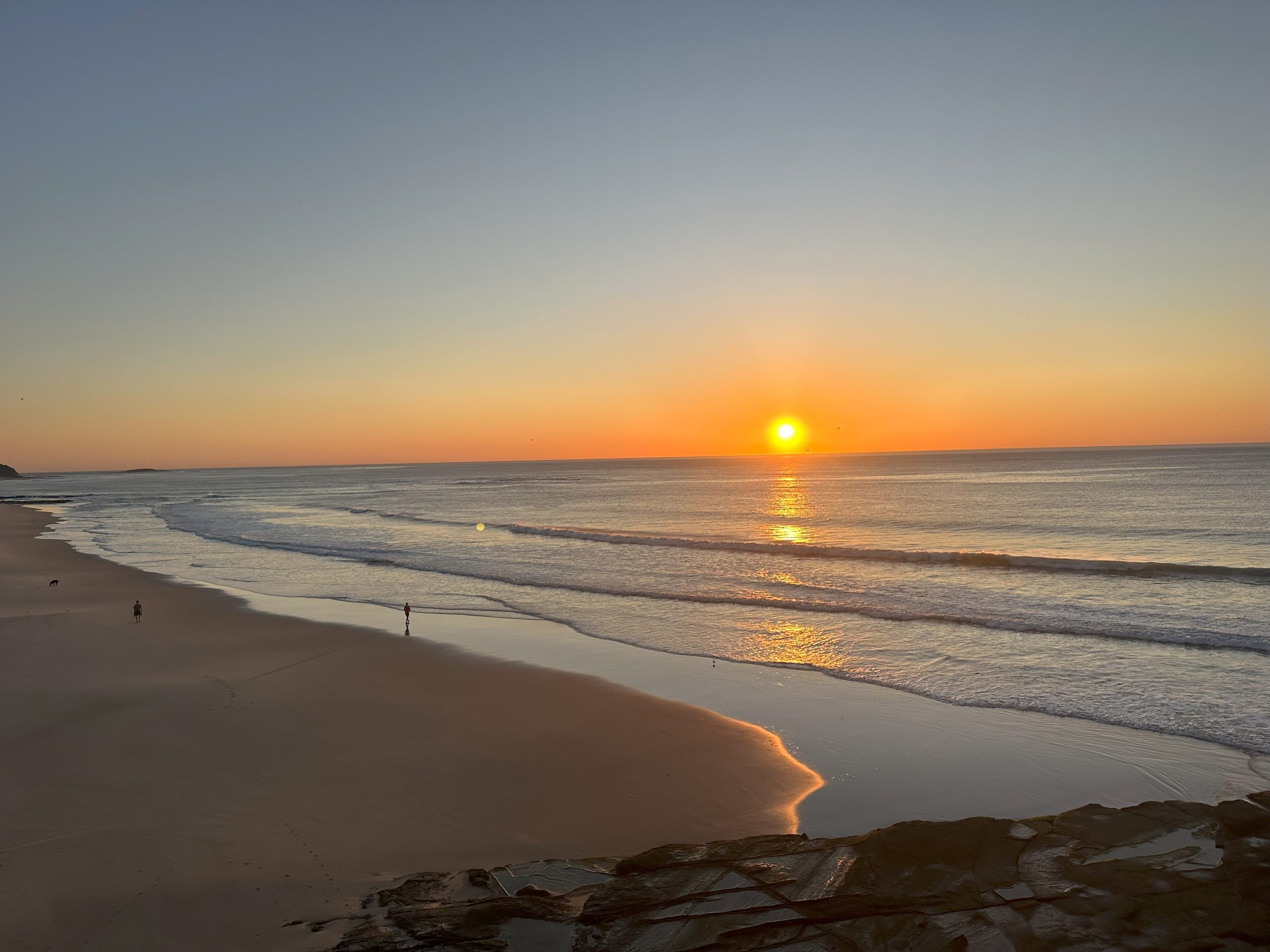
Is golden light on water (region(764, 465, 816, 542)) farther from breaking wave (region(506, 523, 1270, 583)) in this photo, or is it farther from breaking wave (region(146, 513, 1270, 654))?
breaking wave (region(146, 513, 1270, 654))

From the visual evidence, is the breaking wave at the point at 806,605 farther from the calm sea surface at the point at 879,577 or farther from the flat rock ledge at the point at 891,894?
the flat rock ledge at the point at 891,894

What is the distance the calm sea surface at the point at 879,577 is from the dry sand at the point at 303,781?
20.0ft

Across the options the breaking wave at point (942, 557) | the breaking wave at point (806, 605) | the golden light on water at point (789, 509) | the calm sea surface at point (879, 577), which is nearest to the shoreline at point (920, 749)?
the calm sea surface at point (879, 577)

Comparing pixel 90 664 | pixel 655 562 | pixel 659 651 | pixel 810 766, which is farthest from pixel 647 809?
pixel 655 562

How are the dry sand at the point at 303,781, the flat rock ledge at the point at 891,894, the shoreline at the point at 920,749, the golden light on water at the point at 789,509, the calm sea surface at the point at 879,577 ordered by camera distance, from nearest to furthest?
the flat rock ledge at the point at 891,894 < the dry sand at the point at 303,781 < the shoreline at the point at 920,749 < the calm sea surface at the point at 879,577 < the golden light on water at the point at 789,509

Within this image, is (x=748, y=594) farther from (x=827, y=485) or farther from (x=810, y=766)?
(x=827, y=485)

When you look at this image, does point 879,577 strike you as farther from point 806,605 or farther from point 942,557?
point 806,605

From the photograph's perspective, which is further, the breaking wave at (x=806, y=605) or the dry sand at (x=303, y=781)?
the breaking wave at (x=806, y=605)

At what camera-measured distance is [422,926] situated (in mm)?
7055

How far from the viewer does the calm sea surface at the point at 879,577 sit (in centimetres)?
1683

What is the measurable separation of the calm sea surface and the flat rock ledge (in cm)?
631

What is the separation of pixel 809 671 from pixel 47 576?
115 feet

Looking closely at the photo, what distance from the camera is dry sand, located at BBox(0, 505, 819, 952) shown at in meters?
7.92

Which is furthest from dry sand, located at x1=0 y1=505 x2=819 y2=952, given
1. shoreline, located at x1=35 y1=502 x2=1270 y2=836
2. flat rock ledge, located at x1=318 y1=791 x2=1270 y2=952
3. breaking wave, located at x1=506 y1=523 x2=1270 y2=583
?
breaking wave, located at x1=506 y1=523 x2=1270 y2=583
